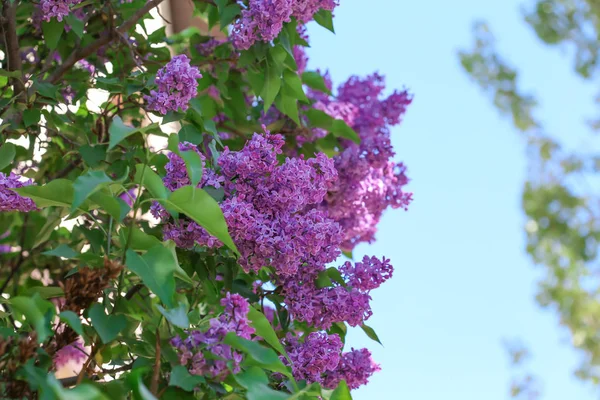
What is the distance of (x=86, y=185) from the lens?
2.10ft

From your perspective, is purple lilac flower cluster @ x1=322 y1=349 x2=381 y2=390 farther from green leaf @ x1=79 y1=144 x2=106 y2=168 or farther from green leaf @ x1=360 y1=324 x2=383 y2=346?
green leaf @ x1=79 y1=144 x2=106 y2=168

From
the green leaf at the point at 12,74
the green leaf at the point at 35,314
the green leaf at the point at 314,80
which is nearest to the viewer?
the green leaf at the point at 35,314

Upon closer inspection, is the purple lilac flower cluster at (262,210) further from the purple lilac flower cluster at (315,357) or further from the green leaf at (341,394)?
the green leaf at (341,394)

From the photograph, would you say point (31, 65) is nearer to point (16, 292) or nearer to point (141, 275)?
point (16, 292)

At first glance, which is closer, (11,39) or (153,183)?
(153,183)

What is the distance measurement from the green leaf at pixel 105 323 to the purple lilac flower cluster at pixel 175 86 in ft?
1.14

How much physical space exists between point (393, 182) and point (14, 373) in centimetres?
104

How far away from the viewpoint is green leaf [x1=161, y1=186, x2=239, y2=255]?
0.69m

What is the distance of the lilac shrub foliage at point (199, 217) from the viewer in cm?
66

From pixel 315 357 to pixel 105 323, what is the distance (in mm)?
273

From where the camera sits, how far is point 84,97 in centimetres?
134

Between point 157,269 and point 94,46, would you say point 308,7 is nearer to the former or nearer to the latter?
point 94,46

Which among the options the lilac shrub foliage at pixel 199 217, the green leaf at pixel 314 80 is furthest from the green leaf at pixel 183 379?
the green leaf at pixel 314 80

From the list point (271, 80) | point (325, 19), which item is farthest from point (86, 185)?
point (325, 19)
